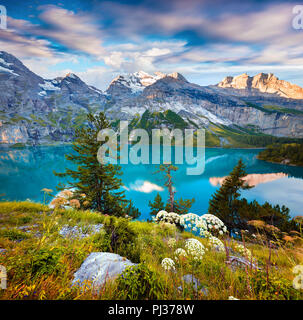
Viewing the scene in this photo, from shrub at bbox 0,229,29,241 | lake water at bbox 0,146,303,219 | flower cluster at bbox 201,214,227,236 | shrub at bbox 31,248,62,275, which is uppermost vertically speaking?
shrub at bbox 31,248,62,275

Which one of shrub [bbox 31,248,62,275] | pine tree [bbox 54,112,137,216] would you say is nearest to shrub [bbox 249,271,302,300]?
shrub [bbox 31,248,62,275]

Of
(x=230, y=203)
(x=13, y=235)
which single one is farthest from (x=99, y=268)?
(x=230, y=203)

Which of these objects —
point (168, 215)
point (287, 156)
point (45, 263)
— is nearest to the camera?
point (45, 263)

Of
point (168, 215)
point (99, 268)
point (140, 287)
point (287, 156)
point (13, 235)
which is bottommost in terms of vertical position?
point (287, 156)

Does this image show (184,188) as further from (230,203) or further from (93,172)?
(93,172)

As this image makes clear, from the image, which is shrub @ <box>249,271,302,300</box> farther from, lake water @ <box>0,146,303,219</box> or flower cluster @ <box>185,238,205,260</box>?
lake water @ <box>0,146,303,219</box>

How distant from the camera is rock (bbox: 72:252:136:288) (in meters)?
2.51

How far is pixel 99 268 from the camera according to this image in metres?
2.80

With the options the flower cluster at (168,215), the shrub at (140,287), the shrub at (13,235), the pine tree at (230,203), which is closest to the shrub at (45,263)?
the shrub at (140,287)

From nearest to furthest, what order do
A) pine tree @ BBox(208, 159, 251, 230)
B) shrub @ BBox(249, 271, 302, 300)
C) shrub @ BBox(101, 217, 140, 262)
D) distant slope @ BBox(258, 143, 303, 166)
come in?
shrub @ BBox(249, 271, 302, 300)
shrub @ BBox(101, 217, 140, 262)
pine tree @ BBox(208, 159, 251, 230)
distant slope @ BBox(258, 143, 303, 166)

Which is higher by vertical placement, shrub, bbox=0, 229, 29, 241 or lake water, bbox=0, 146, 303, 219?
shrub, bbox=0, 229, 29, 241
